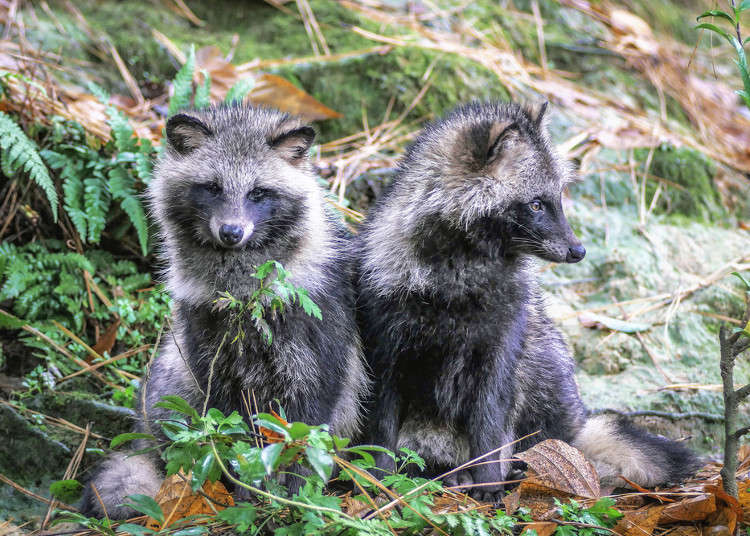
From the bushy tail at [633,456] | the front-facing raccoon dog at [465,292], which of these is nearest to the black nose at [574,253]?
the front-facing raccoon dog at [465,292]

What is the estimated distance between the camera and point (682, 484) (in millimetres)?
3717

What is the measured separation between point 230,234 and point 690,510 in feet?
8.14

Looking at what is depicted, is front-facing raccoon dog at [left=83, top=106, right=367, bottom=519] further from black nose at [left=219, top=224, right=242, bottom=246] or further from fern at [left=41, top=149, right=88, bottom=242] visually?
fern at [left=41, top=149, right=88, bottom=242]

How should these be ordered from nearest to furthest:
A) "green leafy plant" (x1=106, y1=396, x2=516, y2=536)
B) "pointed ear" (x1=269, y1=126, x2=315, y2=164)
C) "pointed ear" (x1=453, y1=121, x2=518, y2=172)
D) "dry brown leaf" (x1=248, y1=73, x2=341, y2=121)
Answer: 1. "green leafy plant" (x1=106, y1=396, x2=516, y2=536)
2. "pointed ear" (x1=453, y1=121, x2=518, y2=172)
3. "pointed ear" (x1=269, y1=126, x2=315, y2=164)
4. "dry brown leaf" (x1=248, y1=73, x2=341, y2=121)

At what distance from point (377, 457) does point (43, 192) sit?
3206 millimetres

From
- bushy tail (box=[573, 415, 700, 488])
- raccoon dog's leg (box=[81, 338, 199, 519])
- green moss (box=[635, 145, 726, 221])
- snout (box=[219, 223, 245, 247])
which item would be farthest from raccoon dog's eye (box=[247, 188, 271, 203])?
green moss (box=[635, 145, 726, 221])

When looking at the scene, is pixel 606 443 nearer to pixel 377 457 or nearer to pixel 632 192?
pixel 377 457

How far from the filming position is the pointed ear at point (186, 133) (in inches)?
146

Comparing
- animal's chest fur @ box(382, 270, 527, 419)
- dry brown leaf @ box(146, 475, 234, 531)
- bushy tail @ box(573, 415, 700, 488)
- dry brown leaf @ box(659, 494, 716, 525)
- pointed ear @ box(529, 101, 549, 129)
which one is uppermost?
pointed ear @ box(529, 101, 549, 129)

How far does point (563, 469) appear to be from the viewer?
352cm

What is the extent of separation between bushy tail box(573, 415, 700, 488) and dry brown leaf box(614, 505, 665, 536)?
0.46 meters

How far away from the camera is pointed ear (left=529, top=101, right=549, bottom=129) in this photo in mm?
3963

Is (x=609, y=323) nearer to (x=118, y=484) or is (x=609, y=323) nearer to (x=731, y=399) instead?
(x=731, y=399)

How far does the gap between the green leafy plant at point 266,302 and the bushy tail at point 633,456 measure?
1817 millimetres
